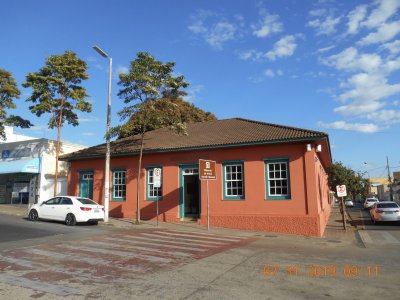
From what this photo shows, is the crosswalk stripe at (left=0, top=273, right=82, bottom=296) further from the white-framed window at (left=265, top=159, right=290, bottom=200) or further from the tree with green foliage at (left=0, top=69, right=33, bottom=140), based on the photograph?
the tree with green foliage at (left=0, top=69, right=33, bottom=140)

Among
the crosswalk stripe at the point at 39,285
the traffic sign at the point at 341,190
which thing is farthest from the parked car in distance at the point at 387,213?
the crosswalk stripe at the point at 39,285

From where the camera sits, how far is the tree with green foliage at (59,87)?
874 inches

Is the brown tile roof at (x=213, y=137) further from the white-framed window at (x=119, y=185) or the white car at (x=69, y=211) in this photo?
the white car at (x=69, y=211)

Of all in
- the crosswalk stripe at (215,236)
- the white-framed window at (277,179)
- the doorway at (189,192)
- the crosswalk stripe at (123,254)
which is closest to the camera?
the crosswalk stripe at (123,254)

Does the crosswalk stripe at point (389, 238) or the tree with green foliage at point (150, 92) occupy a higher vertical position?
the tree with green foliage at point (150, 92)

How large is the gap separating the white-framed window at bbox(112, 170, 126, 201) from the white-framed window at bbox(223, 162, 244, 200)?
21.6 feet

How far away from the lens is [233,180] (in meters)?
18.1

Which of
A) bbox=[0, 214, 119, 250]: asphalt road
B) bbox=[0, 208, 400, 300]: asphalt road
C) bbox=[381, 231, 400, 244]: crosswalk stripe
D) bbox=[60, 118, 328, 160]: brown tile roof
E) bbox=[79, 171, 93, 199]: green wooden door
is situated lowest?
bbox=[381, 231, 400, 244]: crosswalk stripe

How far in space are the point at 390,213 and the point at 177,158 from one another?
43.4ft

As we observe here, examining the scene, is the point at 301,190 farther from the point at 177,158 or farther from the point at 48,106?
the point at 48,106

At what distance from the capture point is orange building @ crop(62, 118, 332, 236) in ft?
53.9

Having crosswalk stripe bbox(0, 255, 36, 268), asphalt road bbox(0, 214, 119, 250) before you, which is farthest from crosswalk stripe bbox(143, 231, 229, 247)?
crosswalk stripe bbox(0, 255, 36, 268)

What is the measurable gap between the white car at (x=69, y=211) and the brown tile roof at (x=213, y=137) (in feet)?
14.8

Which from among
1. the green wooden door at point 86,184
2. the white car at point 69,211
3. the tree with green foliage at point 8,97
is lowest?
the white car at point 69,211
